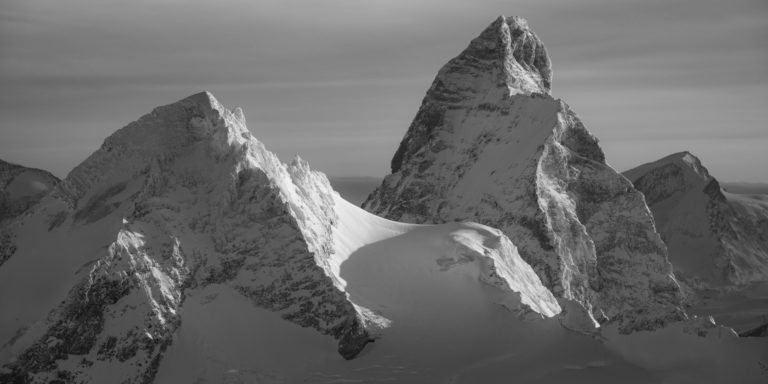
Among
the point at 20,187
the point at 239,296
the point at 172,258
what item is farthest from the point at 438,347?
the point at 20,187

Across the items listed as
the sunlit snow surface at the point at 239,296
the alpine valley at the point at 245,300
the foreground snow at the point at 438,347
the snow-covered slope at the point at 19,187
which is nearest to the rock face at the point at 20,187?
the snow-covered slope at the point at 19,187

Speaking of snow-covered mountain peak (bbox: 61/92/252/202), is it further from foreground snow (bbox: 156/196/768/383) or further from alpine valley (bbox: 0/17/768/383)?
foreground snow (bbox: 156/196/768/383)

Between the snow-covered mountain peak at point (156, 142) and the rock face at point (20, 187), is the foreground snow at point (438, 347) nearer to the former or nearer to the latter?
the snow-covered mountain peak at point (156, 142)

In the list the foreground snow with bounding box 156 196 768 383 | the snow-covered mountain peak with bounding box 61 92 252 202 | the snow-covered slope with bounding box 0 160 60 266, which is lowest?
the foreground snow with bounding box 156 196 768 383

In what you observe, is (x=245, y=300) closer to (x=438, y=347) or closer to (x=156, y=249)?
(x=156, y=249)

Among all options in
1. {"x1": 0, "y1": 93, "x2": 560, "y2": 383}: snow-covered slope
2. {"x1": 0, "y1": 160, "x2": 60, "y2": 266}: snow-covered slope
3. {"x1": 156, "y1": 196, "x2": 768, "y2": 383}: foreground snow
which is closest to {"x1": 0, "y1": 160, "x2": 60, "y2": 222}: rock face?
{"x1": 0, "y1": 160, "x2": 60, "y2": 266}: snow-covered slope

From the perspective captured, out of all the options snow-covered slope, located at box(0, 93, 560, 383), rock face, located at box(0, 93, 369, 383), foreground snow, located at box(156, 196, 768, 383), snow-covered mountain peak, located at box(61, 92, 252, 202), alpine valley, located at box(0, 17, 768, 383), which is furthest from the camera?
snow-covered mountain peak, located at box(61, 92, 252, 202)

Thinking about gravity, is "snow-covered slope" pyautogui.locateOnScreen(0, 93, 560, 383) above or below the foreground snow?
above

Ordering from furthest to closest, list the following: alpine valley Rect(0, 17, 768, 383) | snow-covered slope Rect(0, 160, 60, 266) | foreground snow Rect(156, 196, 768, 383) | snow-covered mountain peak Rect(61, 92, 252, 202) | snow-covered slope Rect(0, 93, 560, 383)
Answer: snow-covered slope Rect(0, 160, 60, 266)
snow-covered mountain peak Rect(61, 92, 252, 202)
foreground snow Rect(156, 196, 768, 383)
alpine valley Rect(0, 17, 768, 383)
snow-covered slope Rect(0, 93, 560, 383)
